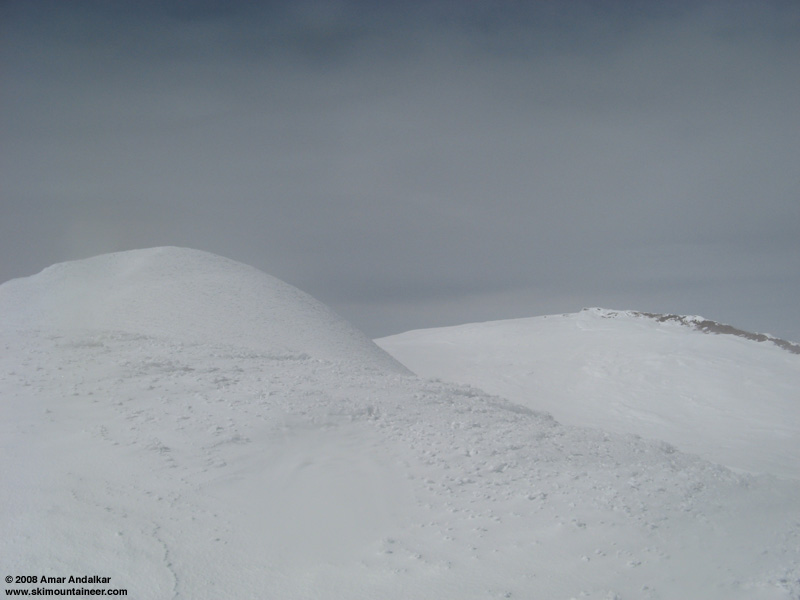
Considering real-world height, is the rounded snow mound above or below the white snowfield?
above

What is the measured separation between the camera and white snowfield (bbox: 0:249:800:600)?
5.69m

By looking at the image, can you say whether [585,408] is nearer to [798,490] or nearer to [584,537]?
[798,490]

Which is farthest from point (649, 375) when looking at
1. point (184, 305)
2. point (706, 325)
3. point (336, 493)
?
point (336, 493)

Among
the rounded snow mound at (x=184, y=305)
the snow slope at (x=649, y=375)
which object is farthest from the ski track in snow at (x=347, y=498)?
the snow slope at (x=649, y=375)

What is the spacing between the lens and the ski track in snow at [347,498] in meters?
5.68

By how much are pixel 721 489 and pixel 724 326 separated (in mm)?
28029

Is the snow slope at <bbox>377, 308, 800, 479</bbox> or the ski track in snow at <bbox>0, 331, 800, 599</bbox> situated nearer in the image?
the ski track in snow at <bbox>0, 331, 800, 599</bbox>

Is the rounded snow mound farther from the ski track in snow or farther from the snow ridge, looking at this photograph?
the snow ridge

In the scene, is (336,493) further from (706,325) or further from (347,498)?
(706,325)

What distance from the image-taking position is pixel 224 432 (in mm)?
8734

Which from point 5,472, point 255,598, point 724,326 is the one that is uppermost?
point 724,326

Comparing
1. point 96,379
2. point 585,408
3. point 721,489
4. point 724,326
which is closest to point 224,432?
point 96,379

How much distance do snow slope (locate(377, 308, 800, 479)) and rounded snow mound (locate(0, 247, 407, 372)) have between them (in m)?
7.21

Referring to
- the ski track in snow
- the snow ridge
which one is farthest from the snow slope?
the ski track in snow
